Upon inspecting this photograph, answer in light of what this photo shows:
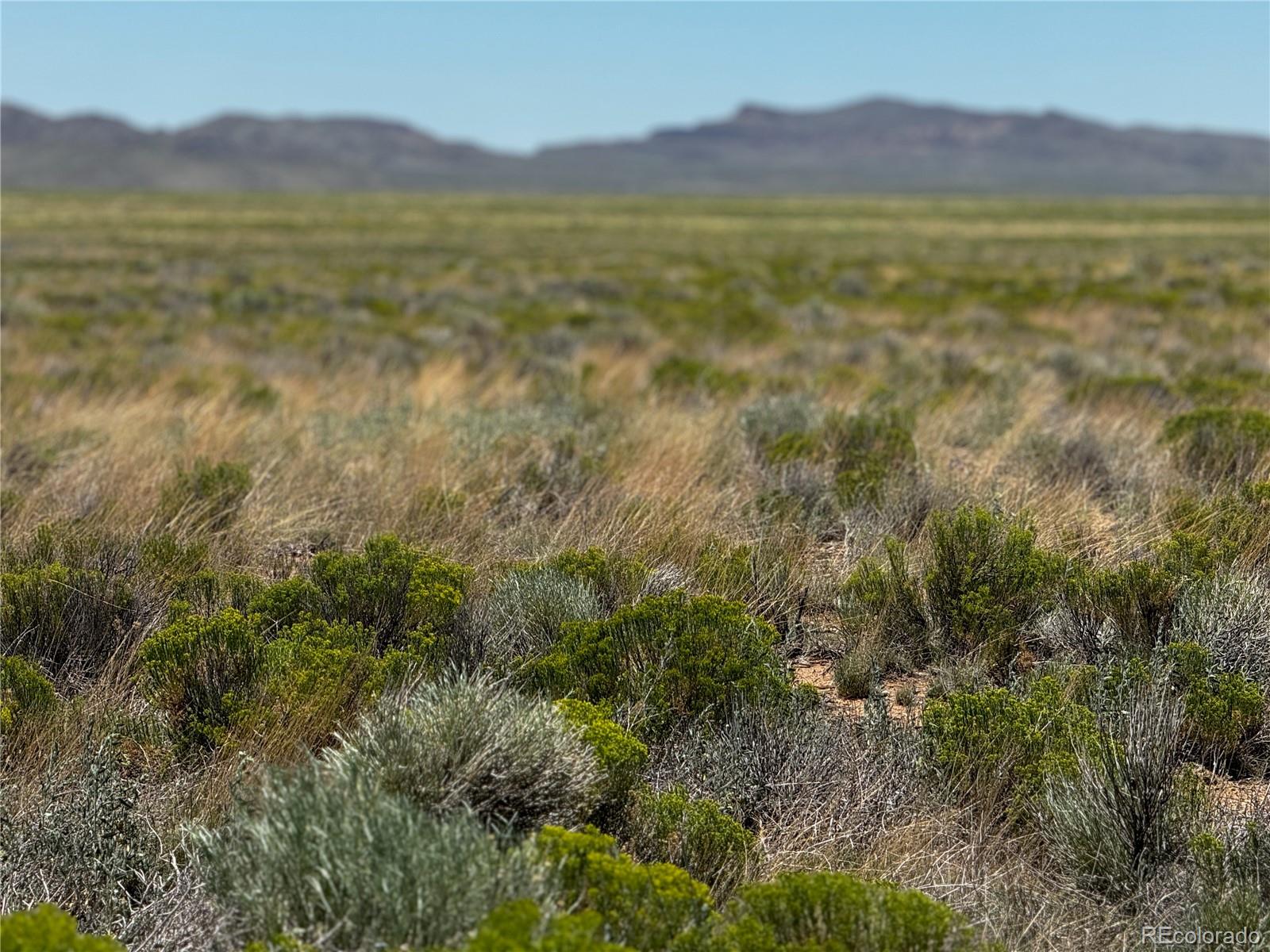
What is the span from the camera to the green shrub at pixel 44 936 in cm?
184

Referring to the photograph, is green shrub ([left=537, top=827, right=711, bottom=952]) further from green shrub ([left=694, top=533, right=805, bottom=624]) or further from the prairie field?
green shrub ([left=694, top=533, right=805, bottom=624])

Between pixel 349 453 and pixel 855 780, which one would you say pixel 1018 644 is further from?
pixel 349 453

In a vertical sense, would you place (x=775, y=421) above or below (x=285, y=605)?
above

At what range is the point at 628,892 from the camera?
7.07 feet

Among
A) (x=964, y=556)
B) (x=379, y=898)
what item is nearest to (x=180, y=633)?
(x=379, y=898)

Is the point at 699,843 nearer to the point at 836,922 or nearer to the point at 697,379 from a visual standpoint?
the point at 836,922

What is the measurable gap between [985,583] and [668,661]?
4.38ft

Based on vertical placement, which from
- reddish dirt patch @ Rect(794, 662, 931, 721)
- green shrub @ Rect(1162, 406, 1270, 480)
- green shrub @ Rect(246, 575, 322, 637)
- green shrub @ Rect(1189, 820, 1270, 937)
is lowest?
reddish dirt patch @ Rect(794, 662, 931, 721)

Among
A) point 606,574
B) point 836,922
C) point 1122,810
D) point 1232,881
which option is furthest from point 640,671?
point 1232,881

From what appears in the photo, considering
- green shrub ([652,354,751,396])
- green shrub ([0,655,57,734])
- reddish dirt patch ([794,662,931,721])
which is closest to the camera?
green shrub ([0,655,57,734])

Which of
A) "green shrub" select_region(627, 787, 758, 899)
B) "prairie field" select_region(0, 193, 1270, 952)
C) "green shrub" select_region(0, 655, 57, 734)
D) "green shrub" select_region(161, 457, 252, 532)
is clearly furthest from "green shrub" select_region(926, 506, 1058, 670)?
"green shrub" select_region(161, 457, 252, 532)

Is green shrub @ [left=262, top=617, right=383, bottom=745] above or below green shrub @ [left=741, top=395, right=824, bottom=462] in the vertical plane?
below

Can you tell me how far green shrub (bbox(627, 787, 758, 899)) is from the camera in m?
2.53

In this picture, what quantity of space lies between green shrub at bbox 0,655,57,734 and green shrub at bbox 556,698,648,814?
1559mm
